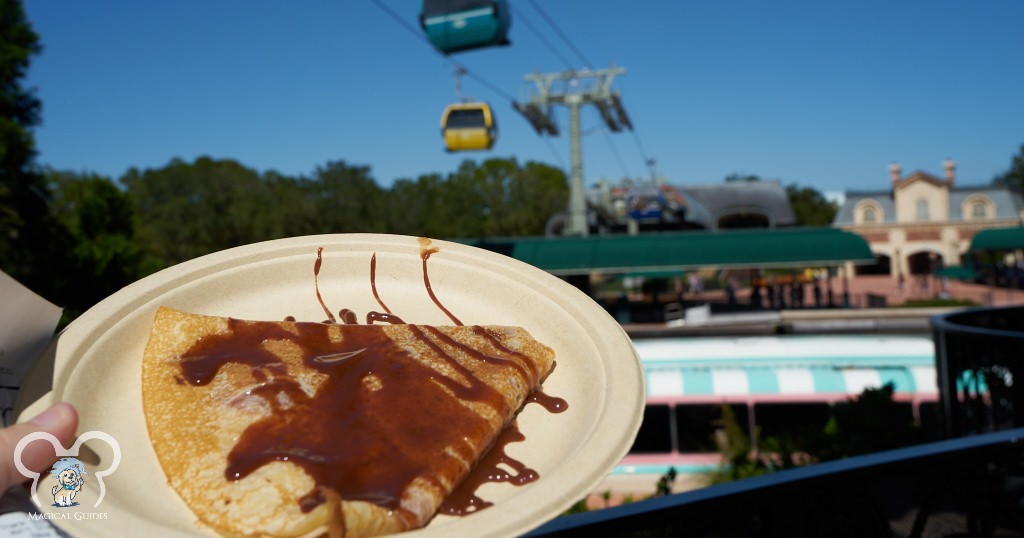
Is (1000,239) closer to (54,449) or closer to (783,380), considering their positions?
(783,380)

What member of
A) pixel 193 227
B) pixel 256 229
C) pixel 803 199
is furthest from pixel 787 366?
pixel 803 199

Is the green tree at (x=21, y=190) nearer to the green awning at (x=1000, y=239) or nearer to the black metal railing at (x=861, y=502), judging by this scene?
the black metal railing at (x=861, y=502)

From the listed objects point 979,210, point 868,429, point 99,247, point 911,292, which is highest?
point 99,247

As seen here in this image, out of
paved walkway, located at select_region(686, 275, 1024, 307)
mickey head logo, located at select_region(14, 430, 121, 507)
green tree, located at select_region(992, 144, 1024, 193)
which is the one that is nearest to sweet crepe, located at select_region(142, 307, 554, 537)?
mickey head logo, located at select_region(14, 430, 121, 507)

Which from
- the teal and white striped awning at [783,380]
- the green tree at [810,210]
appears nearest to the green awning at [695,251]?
the teal and white striped awning at [783,380]

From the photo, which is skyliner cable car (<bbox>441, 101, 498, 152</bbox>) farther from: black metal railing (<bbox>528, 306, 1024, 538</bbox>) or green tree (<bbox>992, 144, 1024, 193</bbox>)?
green tree (<bbox>992, 144, 1024, 193</bbox>)

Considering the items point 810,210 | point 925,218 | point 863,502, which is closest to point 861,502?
point 863,502
